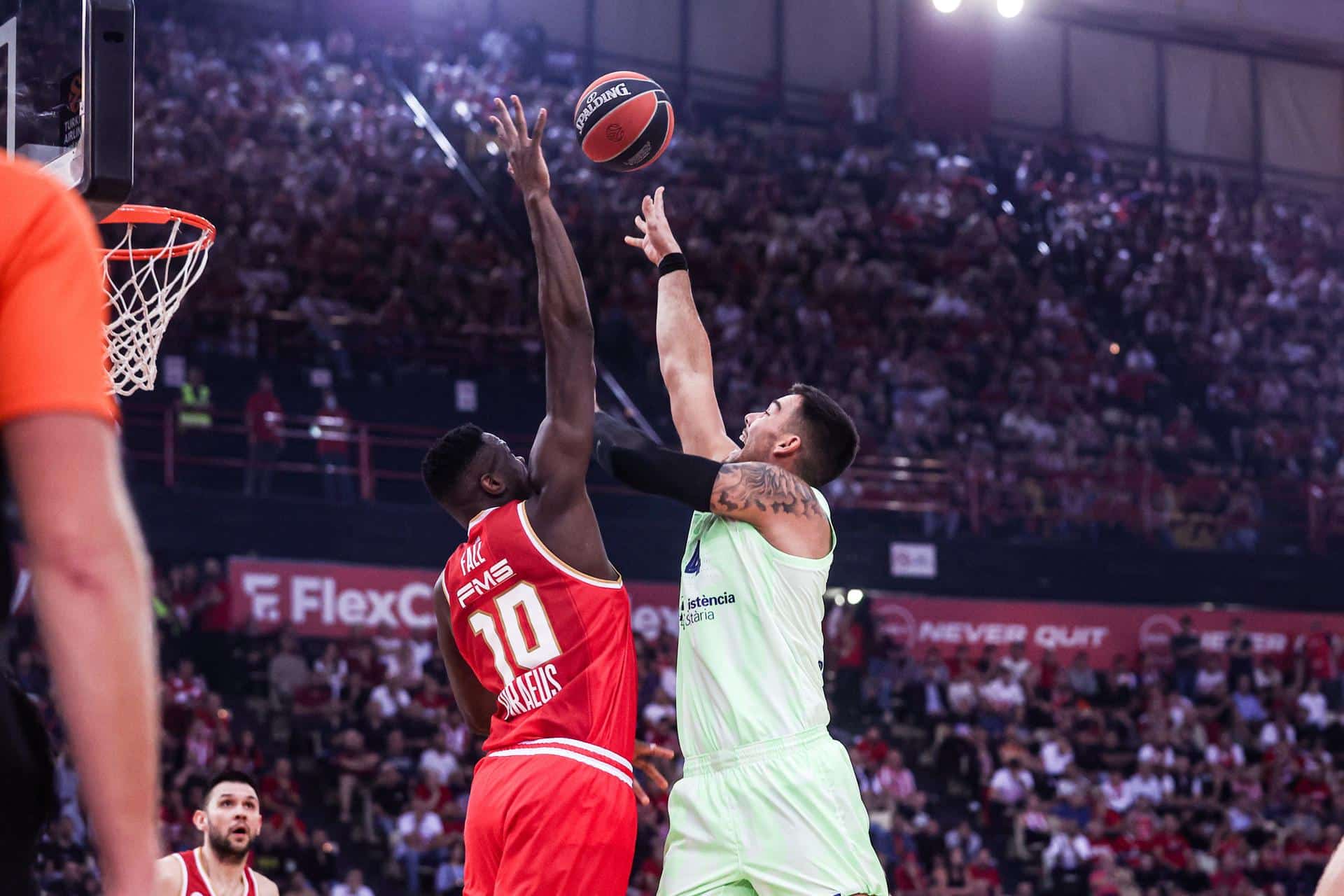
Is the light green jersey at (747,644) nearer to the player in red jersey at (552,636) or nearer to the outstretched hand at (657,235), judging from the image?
the player in red jersey at (552,636)

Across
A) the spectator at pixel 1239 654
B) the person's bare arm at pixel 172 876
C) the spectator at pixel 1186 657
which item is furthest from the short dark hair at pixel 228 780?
the spectator at pixel 1239 654

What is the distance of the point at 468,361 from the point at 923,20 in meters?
11.9

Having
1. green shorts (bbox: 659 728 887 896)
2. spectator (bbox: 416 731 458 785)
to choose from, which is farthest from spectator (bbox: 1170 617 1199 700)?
green shorts (bbox: 659 728 887 896)

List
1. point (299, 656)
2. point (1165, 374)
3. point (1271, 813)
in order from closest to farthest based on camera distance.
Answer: point (299, 656)
point (1271, 813)
point (1165, 374)

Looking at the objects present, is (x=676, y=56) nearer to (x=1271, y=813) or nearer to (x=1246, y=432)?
(x=1246, y=432)

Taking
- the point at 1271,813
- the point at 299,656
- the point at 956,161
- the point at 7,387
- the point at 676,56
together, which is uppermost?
the point at 676,56

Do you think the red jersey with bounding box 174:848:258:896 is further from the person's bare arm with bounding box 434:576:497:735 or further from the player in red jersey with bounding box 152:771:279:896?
the person's bare arm with bounding box 434:576:497:735

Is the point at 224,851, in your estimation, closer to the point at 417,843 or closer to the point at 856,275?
the point at 417,843

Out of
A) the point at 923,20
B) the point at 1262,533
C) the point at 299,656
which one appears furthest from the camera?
the point at 923,20

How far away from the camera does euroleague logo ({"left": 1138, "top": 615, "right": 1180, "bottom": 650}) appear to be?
18.0 meters

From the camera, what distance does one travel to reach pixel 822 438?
4719mm

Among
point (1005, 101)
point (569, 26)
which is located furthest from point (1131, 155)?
point (569, 26)

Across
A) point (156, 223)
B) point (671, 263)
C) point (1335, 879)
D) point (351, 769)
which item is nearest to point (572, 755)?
point (671, 263)

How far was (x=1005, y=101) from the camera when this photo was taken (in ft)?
84.9
